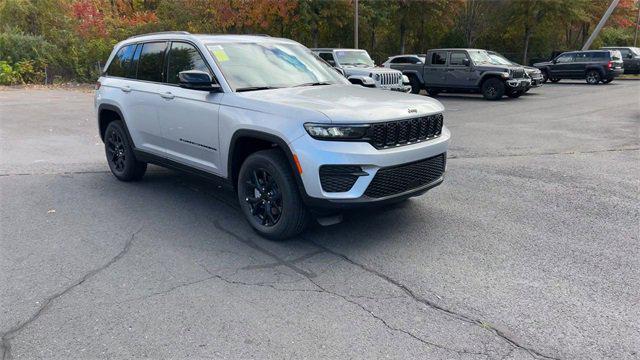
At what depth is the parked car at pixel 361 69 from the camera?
1593 centimetres

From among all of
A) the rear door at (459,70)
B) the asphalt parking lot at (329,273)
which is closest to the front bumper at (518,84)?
the rear door at (459,70)

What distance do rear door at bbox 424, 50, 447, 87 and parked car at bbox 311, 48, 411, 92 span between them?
2.54 meters

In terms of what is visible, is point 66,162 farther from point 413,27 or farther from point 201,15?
point 413,27

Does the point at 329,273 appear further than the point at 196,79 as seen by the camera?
No

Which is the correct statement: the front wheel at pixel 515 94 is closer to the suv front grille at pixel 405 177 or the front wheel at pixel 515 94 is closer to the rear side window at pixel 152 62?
the suv front grille at pixel 405 177

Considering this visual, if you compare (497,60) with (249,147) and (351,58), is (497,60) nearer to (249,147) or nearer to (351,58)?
(351,58)

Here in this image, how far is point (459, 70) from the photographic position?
19531 mm

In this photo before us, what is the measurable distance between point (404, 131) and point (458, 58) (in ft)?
53.2

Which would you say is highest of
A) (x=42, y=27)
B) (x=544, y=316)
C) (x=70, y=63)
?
(x=42, y=27)

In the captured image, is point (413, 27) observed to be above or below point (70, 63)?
above

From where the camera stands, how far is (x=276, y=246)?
4730 millimetres

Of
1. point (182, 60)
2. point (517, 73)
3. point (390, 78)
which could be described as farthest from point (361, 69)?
point (182, 60)

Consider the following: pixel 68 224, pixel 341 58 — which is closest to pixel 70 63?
pixel 341 58

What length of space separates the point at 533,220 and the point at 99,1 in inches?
1303
